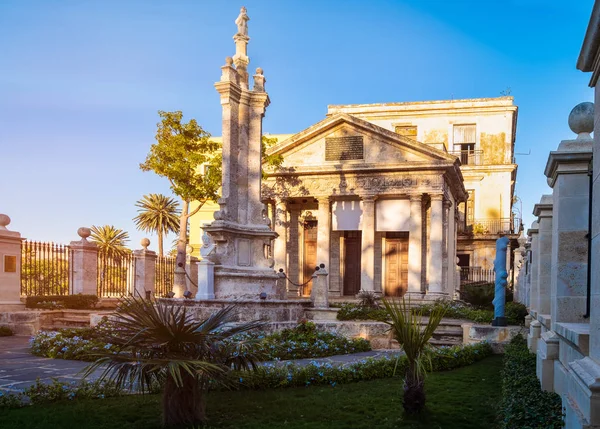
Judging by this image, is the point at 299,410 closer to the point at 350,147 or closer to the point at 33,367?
the point at 33,367

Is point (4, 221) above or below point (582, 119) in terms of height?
below

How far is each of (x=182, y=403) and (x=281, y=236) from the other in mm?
22942

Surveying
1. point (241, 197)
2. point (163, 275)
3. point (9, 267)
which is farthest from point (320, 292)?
point (163, 275)

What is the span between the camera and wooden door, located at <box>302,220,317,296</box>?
29.8m

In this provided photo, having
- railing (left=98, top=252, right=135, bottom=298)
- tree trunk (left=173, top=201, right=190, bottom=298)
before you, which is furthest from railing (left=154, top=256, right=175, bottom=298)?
railing (left=98, top=252, right=135, bottom=298)

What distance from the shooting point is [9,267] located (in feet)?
53.8

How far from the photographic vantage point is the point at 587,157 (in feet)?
19.1

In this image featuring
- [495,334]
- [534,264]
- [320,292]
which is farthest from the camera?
[320,292]

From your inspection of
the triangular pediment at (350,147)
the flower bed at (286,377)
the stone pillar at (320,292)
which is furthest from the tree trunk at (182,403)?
the triangular pediment at (350,147)

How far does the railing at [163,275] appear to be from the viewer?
23969mm

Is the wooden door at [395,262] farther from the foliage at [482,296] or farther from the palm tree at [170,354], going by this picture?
the palm tree at [170,354]

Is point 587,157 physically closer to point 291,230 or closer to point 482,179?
point 291,230

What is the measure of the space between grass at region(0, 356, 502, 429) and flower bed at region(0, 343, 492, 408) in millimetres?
190

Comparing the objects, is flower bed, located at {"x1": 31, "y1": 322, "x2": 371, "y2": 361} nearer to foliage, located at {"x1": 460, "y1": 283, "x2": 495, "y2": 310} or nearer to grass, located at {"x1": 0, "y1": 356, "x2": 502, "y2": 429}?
grass, located at {"x1": 0, "y1": 356, "x2": 502, "y2": 429}
